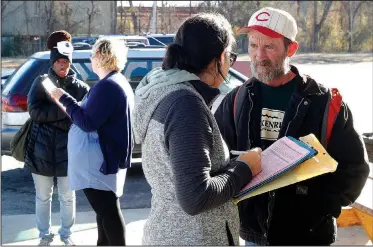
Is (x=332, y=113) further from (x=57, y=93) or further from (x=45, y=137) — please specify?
(x=45, y=137)

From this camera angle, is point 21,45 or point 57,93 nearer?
point 57,93

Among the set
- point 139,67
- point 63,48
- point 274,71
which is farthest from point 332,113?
point 139,67

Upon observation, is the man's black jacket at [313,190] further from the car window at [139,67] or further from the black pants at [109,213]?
the car window at [139,67]

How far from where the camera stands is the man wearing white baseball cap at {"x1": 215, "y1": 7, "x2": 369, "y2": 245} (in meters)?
2.70

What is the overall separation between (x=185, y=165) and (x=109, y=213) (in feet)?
7.50

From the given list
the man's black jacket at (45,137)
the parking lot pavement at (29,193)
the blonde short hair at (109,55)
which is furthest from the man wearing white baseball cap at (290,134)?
the parking lot pavement at (29,193)

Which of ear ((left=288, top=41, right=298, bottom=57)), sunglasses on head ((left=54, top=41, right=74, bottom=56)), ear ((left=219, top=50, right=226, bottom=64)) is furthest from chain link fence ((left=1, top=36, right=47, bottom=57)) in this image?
ear ((left=219, top=50, right=226, bottom=64))

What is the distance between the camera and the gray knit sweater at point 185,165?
6.56 ft

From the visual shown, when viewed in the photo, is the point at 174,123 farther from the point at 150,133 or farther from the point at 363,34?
the point at 363,34

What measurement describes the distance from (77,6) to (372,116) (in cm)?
2378

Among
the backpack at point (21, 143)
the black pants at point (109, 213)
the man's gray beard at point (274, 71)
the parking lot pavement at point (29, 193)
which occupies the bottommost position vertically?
the parking lot pavement at point (29, 193)

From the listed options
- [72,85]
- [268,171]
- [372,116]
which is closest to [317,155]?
[268,171]

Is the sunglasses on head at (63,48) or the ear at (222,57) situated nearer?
the ear at (222,57)

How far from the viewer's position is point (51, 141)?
501cm
